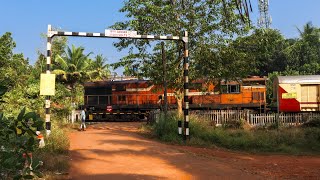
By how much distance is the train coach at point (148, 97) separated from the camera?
27.4 metres

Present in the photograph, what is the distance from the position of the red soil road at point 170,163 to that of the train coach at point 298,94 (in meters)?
10.6

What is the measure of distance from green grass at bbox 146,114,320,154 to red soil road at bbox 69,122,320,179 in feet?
3.70

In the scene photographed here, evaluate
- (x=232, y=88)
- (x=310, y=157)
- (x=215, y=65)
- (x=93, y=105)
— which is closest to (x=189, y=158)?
(x=310, y=157)

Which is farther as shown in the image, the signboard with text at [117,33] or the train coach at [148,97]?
the train coach at [148,97]

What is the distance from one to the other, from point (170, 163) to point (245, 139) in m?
6.09

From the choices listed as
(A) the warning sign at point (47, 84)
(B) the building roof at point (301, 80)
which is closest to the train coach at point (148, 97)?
(B) the building roof at point (301, 80)

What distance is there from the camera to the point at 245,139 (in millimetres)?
16016

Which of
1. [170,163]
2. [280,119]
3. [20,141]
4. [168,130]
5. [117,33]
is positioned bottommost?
[170,163]

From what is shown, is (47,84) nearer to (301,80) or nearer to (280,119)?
(280,119)

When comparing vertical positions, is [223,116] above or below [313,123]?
above

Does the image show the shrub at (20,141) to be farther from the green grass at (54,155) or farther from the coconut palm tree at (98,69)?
the coconut palm tree at (98,69)

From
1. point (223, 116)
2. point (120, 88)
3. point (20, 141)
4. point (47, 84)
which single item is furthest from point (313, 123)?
point (20, 141)

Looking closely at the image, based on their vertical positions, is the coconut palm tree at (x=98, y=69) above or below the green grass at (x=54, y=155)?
above

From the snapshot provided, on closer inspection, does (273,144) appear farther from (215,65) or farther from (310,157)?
(215,65)
